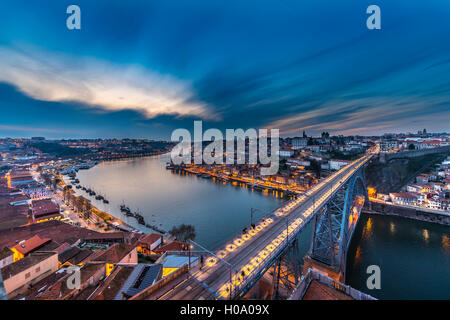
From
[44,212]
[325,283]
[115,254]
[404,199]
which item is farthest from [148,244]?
[404,199]

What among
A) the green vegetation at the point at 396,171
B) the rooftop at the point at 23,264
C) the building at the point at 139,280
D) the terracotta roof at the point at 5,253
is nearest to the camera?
the building at the point at 139,280

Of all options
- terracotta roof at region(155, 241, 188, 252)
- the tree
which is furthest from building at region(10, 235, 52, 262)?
the tree

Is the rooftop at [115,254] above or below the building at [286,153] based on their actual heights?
below

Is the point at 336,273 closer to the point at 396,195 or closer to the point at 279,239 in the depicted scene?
the point at 279,239

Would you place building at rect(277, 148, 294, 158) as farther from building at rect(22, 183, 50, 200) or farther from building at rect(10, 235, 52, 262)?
building at rect(10, 235, 52, 262)

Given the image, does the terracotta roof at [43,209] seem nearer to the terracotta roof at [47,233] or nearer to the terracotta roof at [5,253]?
the terracotta roof at [47,233]

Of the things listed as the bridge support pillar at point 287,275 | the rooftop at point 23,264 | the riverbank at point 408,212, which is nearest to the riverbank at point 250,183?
the riverbank at point 408,212
